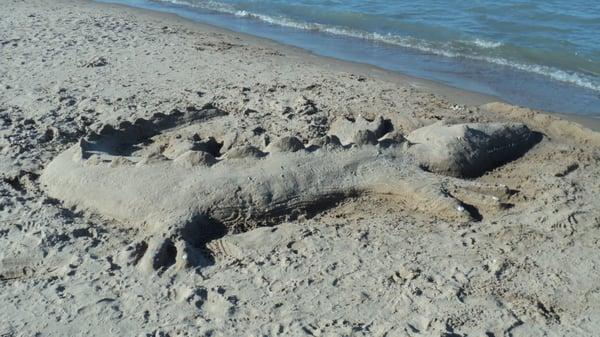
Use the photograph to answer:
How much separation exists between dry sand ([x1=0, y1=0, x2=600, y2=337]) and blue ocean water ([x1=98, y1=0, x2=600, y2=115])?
2.76 meters

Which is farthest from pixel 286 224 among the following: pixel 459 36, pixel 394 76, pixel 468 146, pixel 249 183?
Answer: pixel 459 36

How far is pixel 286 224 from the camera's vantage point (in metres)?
5.77

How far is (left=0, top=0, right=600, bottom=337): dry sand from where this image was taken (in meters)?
4.68

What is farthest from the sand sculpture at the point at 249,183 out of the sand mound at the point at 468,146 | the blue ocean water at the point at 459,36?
the blue ocean water at the point at 459,36

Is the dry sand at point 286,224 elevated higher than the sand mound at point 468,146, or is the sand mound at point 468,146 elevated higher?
the sand mound at point 468,146

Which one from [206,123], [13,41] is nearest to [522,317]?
[206,123]

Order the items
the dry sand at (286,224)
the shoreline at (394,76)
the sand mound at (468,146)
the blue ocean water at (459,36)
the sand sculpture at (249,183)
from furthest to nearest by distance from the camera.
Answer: the blue ocean water at (459,36) < the shoreline at (394,76) < the sand mound at (468,146) < the sand sculpture at (249,183) < the dry sand at (286,224)

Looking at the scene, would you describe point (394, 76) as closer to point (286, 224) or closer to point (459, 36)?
point (459, 36)

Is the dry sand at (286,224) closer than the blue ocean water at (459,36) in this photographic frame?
Yes

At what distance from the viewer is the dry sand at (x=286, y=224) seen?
4676mm

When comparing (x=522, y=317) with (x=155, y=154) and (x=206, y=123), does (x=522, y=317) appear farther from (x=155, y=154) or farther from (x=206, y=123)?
(x=206, y=123)

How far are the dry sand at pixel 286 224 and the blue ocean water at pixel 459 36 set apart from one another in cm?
276

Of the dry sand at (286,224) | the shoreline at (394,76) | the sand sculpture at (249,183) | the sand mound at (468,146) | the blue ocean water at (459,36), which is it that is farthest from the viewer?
the blue ocean water at (459,36)

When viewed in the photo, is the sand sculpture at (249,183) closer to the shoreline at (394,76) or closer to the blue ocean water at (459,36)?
the shoreline at (394,76)
